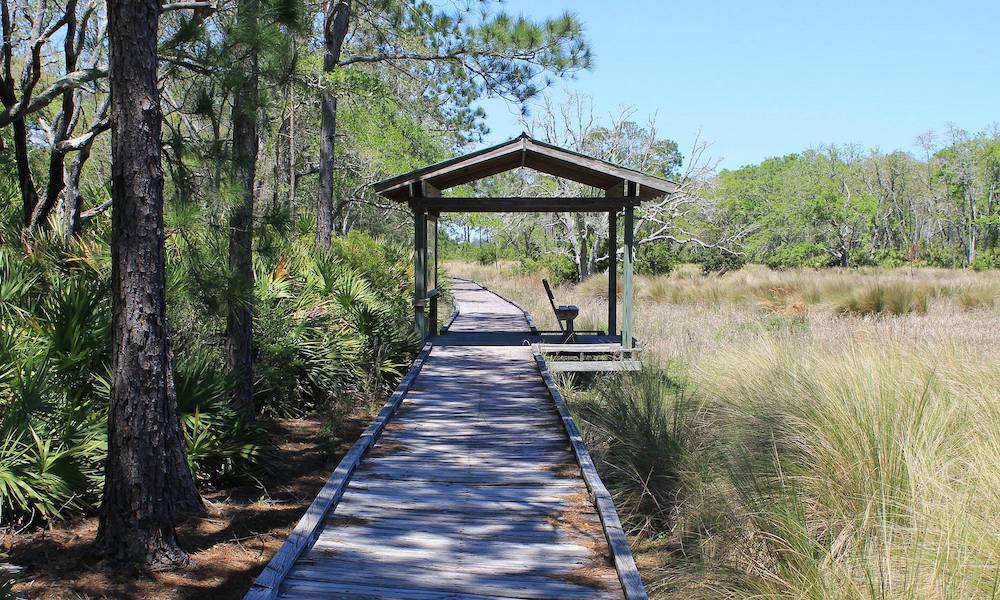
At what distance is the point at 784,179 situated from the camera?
74.1m

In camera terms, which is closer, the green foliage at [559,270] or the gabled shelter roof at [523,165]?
the gabled shelter roof at [523,165]

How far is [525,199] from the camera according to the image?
1199 cm

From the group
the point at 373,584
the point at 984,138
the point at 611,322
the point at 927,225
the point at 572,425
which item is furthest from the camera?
the point at 927,225

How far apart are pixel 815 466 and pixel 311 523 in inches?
123

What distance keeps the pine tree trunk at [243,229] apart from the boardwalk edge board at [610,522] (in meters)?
2.96

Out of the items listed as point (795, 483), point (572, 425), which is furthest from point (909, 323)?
point (795, 483)

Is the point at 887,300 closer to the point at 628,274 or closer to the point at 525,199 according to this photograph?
the point at 628,274

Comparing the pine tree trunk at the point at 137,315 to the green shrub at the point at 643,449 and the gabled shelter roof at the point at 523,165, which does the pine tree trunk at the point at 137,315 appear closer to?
the green shrub at the point at 643,449

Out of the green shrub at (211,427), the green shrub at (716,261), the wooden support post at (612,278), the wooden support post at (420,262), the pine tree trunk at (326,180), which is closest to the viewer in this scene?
the green shrub at (211,427)

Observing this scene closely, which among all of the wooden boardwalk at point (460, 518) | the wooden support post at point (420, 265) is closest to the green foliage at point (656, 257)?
the wooden support post at point (420, 265)

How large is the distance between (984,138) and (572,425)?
211ft

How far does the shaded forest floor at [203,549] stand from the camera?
15.3 ft

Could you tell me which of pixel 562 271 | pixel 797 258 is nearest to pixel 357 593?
pixel 562 271

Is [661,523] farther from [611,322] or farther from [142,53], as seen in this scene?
[611,322]
